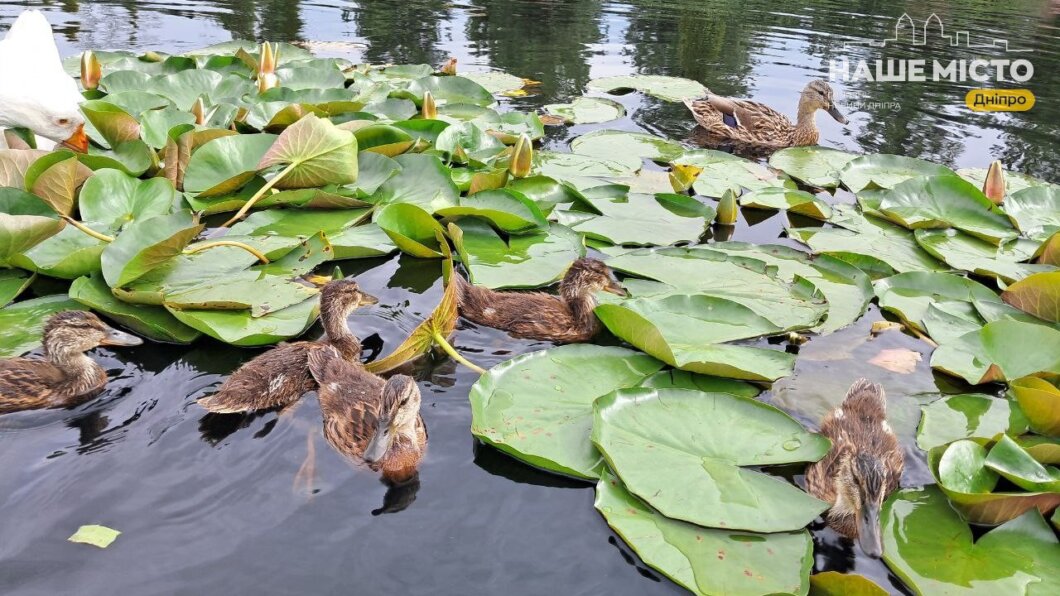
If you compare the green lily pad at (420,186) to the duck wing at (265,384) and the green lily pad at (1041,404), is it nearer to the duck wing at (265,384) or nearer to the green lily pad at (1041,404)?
the duck wing at (265,384)

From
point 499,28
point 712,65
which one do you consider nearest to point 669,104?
point 712,65

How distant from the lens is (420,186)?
5.56 metres

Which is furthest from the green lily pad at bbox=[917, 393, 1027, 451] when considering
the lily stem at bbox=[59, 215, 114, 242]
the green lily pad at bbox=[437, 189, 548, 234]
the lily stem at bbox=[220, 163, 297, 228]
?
the lily stem at bbox=[59, 215, 114, 242]

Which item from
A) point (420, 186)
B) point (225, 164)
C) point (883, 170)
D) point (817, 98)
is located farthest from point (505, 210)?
point (817, 98)

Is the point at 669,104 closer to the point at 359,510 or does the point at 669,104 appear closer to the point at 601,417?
the point at 601,417

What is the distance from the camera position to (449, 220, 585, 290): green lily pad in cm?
463

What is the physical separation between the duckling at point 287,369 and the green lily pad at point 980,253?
390cm

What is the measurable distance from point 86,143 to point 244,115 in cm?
134

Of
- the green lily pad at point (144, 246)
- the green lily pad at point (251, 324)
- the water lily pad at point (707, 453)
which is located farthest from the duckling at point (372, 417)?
the green lily pad at point (144, 246)

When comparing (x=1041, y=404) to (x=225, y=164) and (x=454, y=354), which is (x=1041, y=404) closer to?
(x=454, y=354)

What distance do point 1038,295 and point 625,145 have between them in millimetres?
3891

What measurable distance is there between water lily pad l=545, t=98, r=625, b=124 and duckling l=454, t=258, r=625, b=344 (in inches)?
165

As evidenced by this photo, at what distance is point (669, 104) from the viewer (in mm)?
9352

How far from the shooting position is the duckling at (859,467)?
2895 millimetres
